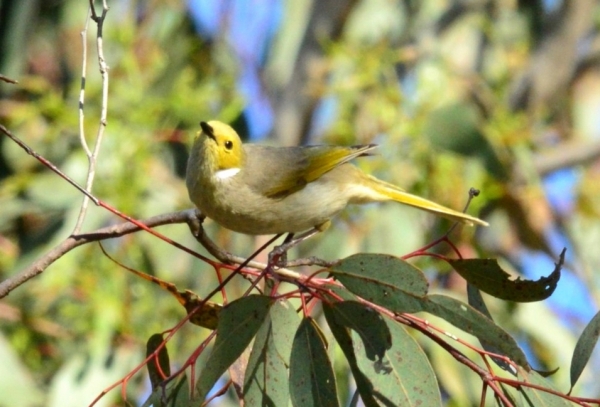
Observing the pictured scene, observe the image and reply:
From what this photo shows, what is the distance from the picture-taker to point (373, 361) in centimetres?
179

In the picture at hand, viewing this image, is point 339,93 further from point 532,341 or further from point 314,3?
point 532,341

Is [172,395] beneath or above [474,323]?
above

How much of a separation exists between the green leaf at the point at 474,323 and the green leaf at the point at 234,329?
0.31 metres

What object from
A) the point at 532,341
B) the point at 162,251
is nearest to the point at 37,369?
the point at 162,251

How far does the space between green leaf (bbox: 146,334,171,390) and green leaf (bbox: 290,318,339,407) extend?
12.5 inches

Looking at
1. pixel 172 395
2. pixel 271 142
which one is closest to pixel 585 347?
pixel 172 395

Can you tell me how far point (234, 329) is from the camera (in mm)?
1694

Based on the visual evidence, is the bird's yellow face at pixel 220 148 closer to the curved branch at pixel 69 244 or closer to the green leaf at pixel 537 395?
the curved branch at pixel 69 244

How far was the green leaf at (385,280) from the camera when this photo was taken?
5.34 feet

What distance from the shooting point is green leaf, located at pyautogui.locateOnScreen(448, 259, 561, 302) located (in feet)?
5.72

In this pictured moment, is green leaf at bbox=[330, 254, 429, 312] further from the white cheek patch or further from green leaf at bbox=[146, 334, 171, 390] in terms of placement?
the white cheek patch

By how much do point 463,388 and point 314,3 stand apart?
2.61 metres

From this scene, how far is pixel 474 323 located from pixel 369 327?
196 mm

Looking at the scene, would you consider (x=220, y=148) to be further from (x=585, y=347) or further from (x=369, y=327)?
(x=585, y=347)
